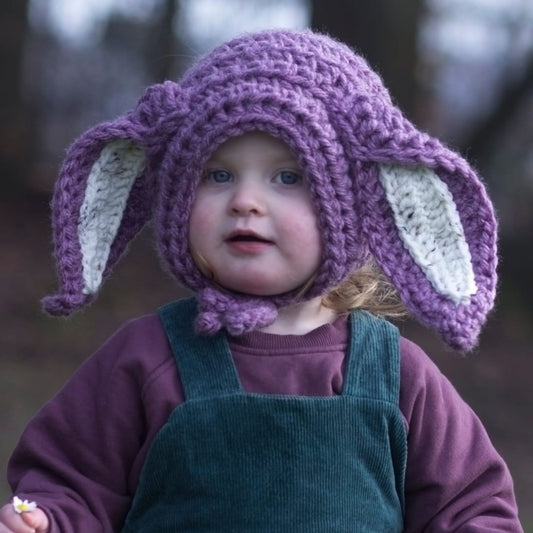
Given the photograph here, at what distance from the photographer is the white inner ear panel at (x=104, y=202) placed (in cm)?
280

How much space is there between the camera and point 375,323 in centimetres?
284

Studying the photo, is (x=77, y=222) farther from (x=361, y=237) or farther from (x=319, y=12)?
(x=319, y=12)

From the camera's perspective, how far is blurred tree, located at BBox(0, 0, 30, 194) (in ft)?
37.2

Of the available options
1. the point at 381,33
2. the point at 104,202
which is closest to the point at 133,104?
the point at 381,33

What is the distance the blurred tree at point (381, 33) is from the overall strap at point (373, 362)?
21.2 ft

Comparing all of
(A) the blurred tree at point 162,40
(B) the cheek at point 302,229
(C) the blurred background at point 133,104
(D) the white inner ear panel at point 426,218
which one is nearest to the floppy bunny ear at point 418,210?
(D) the white inner ear panel at point 426,218

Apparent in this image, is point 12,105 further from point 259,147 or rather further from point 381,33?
point 259,147

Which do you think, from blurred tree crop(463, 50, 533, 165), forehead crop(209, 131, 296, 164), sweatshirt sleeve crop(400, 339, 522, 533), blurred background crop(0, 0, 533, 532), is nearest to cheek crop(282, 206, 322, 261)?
forehead crop(209, 131, 296, 164)

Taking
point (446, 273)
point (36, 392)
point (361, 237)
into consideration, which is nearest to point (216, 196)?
point (361, 237)

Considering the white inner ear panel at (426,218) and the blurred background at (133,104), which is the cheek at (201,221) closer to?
the white inner ear panel at (426,218)

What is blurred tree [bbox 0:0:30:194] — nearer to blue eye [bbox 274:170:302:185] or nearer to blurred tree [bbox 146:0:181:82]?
blurred tree [bbox 146:0:181:82]

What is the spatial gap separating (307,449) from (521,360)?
7.57 m

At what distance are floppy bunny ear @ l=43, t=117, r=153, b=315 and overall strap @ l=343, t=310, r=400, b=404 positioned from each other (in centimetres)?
57

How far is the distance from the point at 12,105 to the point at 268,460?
946cm
